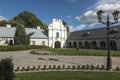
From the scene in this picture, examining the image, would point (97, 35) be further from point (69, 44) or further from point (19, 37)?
point (19, 37)

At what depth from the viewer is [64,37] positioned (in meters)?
61.6

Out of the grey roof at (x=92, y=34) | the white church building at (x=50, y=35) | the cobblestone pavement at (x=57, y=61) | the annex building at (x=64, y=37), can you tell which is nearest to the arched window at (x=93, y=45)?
the annex building at (x=64, y=37)

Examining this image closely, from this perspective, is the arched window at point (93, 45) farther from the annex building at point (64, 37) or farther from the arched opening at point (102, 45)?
the arched opening at point (102, 45)

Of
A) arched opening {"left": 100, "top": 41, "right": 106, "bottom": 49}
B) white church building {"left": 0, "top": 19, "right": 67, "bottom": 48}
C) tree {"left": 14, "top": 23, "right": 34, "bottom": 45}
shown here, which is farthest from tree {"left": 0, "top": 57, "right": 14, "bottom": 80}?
arched opening {"left": 100, "top": 41, "right": 106, "bottom": 49}

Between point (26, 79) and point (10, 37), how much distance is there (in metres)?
41.7

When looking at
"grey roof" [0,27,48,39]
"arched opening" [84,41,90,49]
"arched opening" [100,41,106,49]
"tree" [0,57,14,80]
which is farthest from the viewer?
"arched opening" [84,41,90,49]

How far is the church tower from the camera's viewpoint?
58.5 m

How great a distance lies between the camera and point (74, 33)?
64.3 metres

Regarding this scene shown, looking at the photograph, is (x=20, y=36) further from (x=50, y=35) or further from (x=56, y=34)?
(x=56, y=34)

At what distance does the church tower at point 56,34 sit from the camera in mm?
58478

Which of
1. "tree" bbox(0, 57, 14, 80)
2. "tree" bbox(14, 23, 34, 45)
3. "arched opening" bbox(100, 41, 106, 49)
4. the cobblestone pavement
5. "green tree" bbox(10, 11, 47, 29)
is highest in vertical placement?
"green tree" bbox(10, 11, 47, 29)

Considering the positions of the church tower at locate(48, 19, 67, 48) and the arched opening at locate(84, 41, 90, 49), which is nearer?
the arched opening at locate(84, 41, 90, 49)

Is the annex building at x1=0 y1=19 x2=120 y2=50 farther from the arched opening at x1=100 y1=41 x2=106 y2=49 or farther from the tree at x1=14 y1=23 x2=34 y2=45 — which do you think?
the tree at x1=14 y1=23 x2=34 y2=45

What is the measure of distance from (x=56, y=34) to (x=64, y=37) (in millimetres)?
3380
